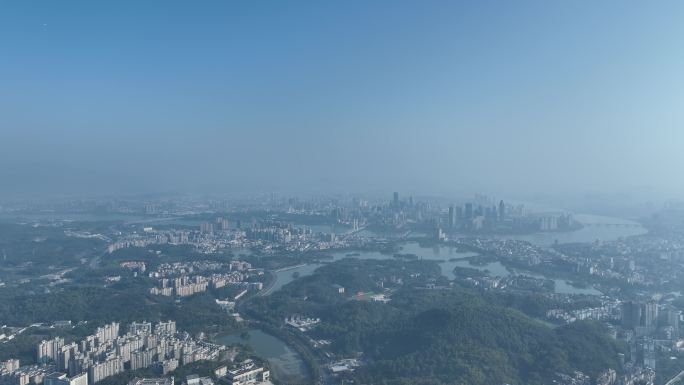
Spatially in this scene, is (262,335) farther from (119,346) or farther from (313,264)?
(313,264)

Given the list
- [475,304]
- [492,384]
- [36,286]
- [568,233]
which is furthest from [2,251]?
[568,233]

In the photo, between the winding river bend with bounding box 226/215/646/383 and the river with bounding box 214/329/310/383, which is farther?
the winding river bend with bounding box 226/215/646/383

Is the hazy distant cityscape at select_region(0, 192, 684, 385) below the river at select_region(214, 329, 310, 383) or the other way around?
the other way around

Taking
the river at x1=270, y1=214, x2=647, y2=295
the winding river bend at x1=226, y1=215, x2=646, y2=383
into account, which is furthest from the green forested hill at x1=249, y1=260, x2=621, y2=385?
the river at x1=270, y1=214, x2=647, y2=295

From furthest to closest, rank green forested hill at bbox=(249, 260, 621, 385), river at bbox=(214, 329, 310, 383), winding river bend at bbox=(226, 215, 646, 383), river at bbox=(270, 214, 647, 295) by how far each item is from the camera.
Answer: river at bbox=(270, 214, 647, 295), winding river bend at bbox=(226, 215, 646, 383), river at bbox=(214, 329, 310, 383), green forested hill at bbox=(249, 260, 621, 385)

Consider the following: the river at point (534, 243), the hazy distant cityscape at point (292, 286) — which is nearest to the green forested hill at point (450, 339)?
the hazy distant cityscape at point (292, 286)

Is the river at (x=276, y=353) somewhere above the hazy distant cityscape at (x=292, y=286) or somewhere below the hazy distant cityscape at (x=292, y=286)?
below

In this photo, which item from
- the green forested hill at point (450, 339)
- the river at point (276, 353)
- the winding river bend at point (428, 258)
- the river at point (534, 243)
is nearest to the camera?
the green forested hill at point (450, 339)

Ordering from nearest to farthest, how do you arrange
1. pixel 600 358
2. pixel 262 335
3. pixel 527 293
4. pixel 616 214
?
1. pixel 600 358
2. pixel 262 335
3. pixel 527 293
4. pixel 616 214

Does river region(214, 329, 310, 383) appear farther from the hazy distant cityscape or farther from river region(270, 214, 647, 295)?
river region(270, 214, 647, 295)

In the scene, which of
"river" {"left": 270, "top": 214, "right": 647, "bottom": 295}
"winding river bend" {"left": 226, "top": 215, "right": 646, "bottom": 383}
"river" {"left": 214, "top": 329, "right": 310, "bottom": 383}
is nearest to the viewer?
"river" {"left": 214, "top": 329, "right": 310, "bottom": 383}

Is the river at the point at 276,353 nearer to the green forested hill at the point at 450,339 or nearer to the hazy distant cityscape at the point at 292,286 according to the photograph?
the hazy distant cityscape at the point at 292,286
